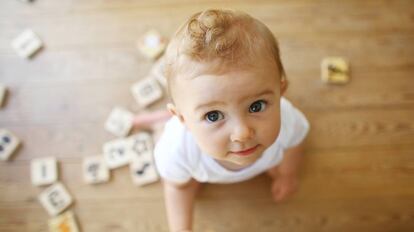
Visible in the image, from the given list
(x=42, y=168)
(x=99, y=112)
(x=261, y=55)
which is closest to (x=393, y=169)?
(x=261, y=55)

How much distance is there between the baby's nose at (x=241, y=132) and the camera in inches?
A: 26.5

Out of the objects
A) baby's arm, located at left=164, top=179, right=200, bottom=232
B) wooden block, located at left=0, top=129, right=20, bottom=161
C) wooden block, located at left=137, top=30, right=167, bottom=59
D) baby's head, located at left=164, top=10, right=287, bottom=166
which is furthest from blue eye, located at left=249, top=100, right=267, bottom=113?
wooden block, located at left=0, top=129, right=20, bottom=161

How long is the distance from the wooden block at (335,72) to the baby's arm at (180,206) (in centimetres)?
52

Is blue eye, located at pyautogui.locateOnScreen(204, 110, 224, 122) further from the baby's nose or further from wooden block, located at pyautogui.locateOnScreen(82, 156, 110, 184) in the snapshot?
wooden block, located at pyautogui.locateOnScreen(82, 156, 110, 184)

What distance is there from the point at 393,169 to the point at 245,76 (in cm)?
76

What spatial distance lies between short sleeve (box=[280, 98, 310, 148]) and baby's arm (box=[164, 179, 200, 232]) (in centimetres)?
28

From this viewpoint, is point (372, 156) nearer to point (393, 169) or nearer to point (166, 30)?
point (393, 169)

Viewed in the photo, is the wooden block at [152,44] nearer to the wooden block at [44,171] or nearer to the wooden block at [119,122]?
the wooden block at [119,122]

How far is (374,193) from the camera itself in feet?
3.82

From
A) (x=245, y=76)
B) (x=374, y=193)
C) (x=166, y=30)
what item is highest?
(x=245, y=76)

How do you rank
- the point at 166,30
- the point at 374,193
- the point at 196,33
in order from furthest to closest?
the point at 166,30 → the point at 374,193 → the point at 196,33

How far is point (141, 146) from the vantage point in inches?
48.9

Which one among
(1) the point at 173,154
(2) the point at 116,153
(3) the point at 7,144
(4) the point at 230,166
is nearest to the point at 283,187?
(4) the point at 230,166

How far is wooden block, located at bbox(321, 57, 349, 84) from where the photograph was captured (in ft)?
4.17
